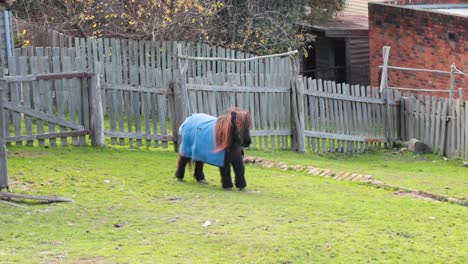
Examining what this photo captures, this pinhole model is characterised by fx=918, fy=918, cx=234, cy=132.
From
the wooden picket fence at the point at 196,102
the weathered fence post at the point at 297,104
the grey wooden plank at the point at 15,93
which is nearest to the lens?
the grey wooden plank at the point at 15,93

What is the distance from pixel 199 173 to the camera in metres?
13.3

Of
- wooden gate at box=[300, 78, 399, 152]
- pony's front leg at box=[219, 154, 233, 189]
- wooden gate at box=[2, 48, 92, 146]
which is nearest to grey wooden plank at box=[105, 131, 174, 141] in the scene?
wooden gate at box=[2, 48, 92, 146]

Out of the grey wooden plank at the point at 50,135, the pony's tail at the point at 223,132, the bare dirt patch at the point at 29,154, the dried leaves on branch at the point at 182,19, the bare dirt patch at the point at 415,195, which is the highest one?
the dried leaves on branch at the point at 182,19

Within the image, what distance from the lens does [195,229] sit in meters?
10.1

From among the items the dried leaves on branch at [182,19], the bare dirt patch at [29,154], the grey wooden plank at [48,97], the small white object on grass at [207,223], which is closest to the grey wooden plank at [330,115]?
the dried leaves on branch at [182,19]

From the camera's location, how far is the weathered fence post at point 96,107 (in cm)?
1557

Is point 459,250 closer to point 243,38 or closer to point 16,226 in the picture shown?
point 16,226

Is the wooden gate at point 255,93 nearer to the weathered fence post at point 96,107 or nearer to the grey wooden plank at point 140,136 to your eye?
the grey wooden plank at point 140,136

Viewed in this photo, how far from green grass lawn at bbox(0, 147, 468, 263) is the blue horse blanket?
43cm

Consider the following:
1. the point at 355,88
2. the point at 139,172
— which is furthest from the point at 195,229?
the point at 355,88

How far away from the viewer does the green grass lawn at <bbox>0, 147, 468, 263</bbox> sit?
9.18 m

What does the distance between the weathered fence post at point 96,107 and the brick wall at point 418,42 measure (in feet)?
35.2

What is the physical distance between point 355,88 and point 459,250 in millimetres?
9290

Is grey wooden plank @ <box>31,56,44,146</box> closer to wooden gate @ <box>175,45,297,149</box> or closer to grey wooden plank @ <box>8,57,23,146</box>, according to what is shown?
grey wooden plank @ <box>8,57,23,146</box>
